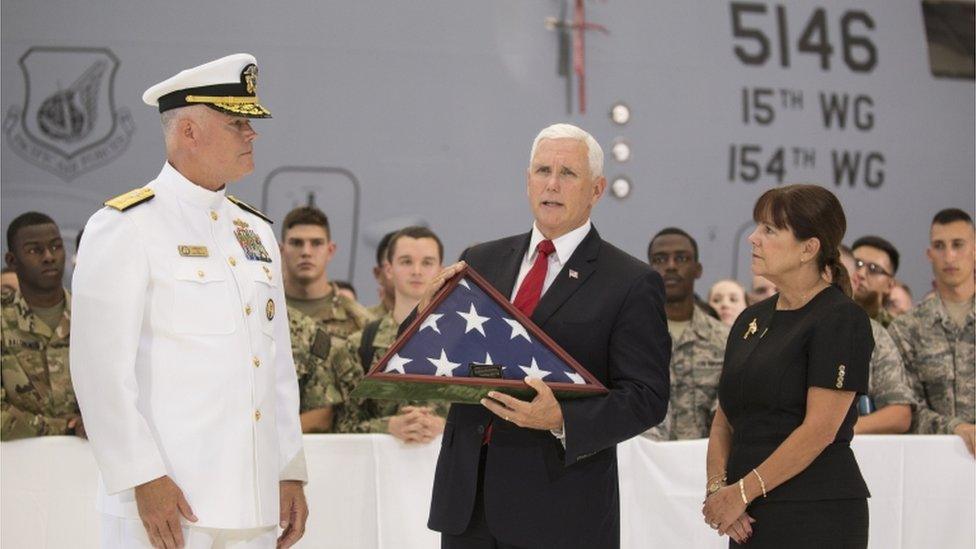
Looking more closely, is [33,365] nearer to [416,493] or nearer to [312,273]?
[312,273]

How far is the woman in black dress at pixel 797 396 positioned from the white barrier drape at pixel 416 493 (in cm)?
92

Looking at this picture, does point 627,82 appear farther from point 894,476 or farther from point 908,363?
point 894,476

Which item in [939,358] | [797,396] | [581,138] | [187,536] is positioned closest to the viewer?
[187,536]

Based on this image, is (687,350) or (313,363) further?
Answer: (687,350)

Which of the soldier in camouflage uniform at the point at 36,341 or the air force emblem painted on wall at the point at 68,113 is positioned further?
the air force emblem painted on wall at the point at 68,113

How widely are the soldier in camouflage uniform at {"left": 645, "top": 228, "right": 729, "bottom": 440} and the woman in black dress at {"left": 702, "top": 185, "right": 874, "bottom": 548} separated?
139 cm

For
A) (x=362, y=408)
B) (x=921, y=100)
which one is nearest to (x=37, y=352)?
(x=362, y=408)

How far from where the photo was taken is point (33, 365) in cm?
468

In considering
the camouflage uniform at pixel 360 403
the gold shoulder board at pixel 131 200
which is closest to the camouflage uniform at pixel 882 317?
the camouflage uniform at pixel 360 403

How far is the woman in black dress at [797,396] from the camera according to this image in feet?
10.0

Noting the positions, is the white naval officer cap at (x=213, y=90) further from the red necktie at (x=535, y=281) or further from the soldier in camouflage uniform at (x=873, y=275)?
the soldier in camouflage uniform at (x=873, y=275)

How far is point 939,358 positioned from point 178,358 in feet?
10.9

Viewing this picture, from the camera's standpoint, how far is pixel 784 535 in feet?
10.2

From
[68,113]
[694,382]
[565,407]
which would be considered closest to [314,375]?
[694,382]
